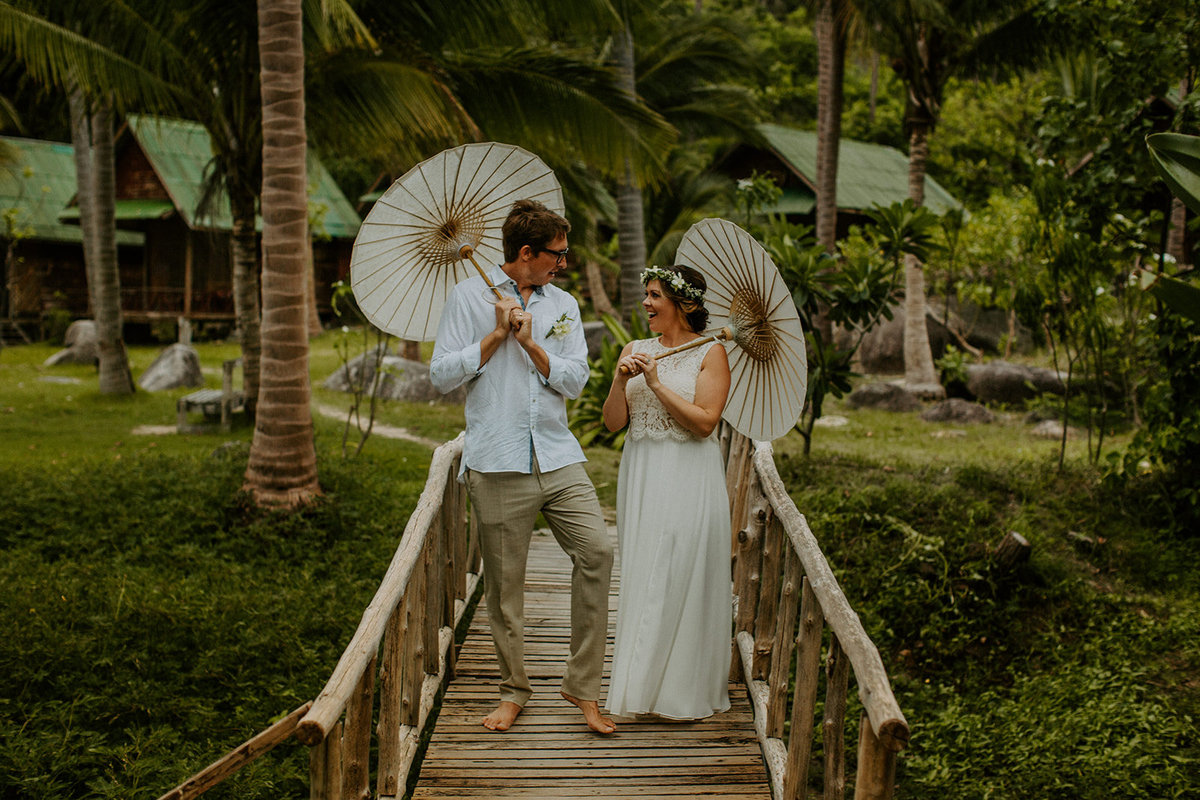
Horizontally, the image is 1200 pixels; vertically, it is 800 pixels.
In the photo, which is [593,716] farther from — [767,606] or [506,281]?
[506,281]

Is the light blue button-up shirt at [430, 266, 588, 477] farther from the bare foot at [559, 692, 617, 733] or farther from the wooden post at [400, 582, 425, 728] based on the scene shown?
the bare foot at [559, 692, 617, 733]

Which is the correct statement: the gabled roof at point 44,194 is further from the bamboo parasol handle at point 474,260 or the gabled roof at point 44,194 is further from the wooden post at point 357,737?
the wooden post at point 357,737

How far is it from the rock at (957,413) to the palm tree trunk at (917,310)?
1.59 metres

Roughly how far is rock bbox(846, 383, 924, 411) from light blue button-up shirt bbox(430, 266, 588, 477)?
12.4 m

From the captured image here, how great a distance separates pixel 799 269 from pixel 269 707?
16.1ft

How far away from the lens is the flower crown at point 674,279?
4020mm

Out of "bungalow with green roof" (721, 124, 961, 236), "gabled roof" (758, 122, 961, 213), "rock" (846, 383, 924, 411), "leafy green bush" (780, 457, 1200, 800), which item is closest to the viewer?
"leafy green bush" (780, 457, 1200, 800)

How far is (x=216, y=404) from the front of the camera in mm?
12727

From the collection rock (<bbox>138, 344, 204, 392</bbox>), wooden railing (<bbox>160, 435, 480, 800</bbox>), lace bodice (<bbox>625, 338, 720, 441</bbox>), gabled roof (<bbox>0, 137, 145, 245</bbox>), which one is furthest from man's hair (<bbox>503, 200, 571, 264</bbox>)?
gabled roof (<bbox>0, 137, 145, 245</bbox>)

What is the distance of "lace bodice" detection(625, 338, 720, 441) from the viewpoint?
4113mm

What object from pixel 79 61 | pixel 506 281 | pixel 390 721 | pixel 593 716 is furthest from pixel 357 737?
pixel 79 61

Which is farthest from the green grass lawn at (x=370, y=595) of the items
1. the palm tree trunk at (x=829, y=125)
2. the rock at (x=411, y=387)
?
the palm tree trunk at (x=829, y=125)

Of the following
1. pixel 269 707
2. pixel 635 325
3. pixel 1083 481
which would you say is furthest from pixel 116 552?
pixel 1083 481

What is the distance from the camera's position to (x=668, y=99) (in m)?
17.9
